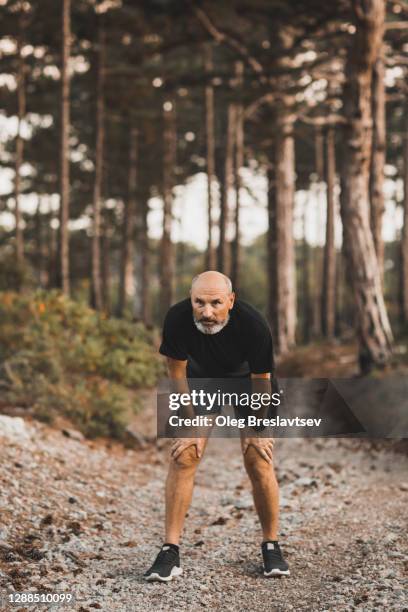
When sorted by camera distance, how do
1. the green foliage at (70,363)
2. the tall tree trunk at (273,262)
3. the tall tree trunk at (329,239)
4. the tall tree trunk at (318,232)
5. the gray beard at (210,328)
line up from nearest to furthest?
the gray beard at (210,328) → the green foliage at (70,363) → the tall tree trunk at (273,262) → the tall tree trunk at (329,239) → the tall tree trunk at (318,232)

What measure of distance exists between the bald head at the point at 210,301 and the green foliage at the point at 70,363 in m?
4.90

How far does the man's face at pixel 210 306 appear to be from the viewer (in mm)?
4543

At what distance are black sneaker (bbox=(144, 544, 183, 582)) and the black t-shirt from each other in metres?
1.32

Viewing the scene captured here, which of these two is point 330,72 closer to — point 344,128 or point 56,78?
point 344,128

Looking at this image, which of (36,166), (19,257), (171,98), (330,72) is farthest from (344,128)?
(36,166)

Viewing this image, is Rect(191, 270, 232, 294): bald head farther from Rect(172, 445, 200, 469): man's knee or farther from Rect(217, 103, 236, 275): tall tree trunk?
Rect(217, 103, 236, 275): tall tree trunk

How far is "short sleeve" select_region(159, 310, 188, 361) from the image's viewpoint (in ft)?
15.5

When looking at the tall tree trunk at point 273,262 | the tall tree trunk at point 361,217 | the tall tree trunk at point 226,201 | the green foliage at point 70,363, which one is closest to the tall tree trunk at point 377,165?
the tall tree trunk at point 361,217

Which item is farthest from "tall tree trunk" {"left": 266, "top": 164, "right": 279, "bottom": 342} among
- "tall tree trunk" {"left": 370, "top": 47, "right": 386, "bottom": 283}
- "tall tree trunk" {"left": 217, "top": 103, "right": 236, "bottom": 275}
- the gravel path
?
the gravel path

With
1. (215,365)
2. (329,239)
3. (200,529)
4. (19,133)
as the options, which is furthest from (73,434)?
(329,239)

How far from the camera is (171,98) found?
24.1 metres

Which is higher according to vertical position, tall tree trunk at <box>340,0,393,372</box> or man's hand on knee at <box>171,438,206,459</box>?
Result: tall tree trunk at <box>340,0,393,372</box>

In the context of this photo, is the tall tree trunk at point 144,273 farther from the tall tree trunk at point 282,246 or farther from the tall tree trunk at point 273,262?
the tall tree trunk at point 282,246

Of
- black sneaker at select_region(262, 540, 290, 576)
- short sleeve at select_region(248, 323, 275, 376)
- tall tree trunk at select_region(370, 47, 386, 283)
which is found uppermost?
tall tree trunk at select_region(370, 47, 386, 283)
